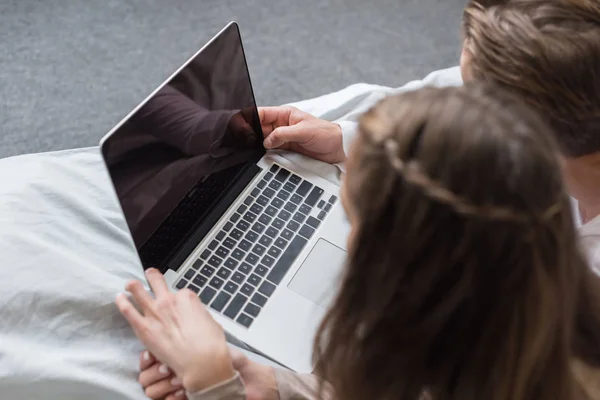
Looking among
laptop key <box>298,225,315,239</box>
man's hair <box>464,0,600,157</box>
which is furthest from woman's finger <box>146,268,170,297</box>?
man's hair <box>464,0,600,157</box>

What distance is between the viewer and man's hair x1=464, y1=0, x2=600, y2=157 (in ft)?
2.02

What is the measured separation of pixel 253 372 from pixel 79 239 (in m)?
0.28

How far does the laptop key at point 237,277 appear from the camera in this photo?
2.49ft

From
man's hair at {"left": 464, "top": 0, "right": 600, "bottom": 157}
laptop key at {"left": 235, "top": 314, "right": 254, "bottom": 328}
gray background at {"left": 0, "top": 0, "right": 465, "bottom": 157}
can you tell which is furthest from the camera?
gray background at {"left": 0, "top": 0, "right": 465, "bottom": 157}

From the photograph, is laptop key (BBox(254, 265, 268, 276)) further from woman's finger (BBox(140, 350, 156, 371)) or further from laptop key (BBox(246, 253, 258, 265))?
woman's finger (BBox(140, 350, 156, 371))

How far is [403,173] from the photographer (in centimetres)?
40

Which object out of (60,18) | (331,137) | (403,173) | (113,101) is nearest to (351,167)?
(403,173)

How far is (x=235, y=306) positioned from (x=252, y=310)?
0.07 feet

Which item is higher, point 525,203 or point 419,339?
point 525,203

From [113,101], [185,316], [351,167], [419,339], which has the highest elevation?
[351,167]

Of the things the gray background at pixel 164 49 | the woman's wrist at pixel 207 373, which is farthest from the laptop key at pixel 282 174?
the gray background at pixel 164 49

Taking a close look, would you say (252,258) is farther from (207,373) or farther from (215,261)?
(207,373)

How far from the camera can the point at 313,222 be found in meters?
0.83

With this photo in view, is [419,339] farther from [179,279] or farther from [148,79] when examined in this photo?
[148,79]
